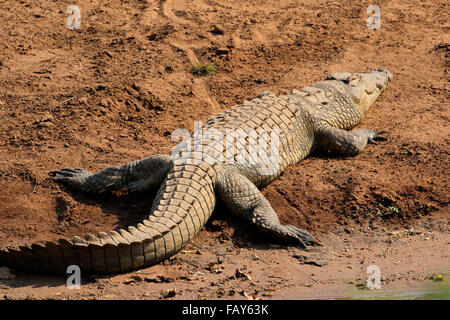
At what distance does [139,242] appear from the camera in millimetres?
4992

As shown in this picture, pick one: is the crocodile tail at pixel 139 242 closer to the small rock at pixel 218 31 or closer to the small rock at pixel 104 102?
the small rock at pixel 104 102

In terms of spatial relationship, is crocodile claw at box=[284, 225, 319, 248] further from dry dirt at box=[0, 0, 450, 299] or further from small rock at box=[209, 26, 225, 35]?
small rock at box=[209, 26, 225, 35]

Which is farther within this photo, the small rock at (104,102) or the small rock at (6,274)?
the small rock at (104,102)

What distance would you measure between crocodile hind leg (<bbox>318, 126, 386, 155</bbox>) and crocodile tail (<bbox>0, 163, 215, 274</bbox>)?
2087 mm

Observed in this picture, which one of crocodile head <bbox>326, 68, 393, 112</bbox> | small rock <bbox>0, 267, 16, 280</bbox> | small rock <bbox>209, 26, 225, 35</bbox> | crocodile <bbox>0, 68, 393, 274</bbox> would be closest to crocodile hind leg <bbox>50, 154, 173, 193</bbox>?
crocodile <bbox>0, 68, 393, 274</bbox>

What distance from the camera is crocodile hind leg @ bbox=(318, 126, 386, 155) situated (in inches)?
284

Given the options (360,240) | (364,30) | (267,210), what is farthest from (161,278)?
(364,30)

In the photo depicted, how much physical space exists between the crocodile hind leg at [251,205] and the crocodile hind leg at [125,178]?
0.66 meters

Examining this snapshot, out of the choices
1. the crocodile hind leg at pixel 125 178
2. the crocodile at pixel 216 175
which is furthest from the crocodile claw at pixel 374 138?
the crocodile hind leg at pixel 125 178

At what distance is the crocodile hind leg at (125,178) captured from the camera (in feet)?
20.2

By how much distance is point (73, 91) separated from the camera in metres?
8.05

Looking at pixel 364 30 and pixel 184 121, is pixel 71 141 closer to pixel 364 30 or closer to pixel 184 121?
pixel 184 121

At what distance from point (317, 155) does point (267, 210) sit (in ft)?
5.68

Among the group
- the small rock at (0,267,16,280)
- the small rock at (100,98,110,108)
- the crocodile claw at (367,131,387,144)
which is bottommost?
the small rock at (0,267,16,280)
